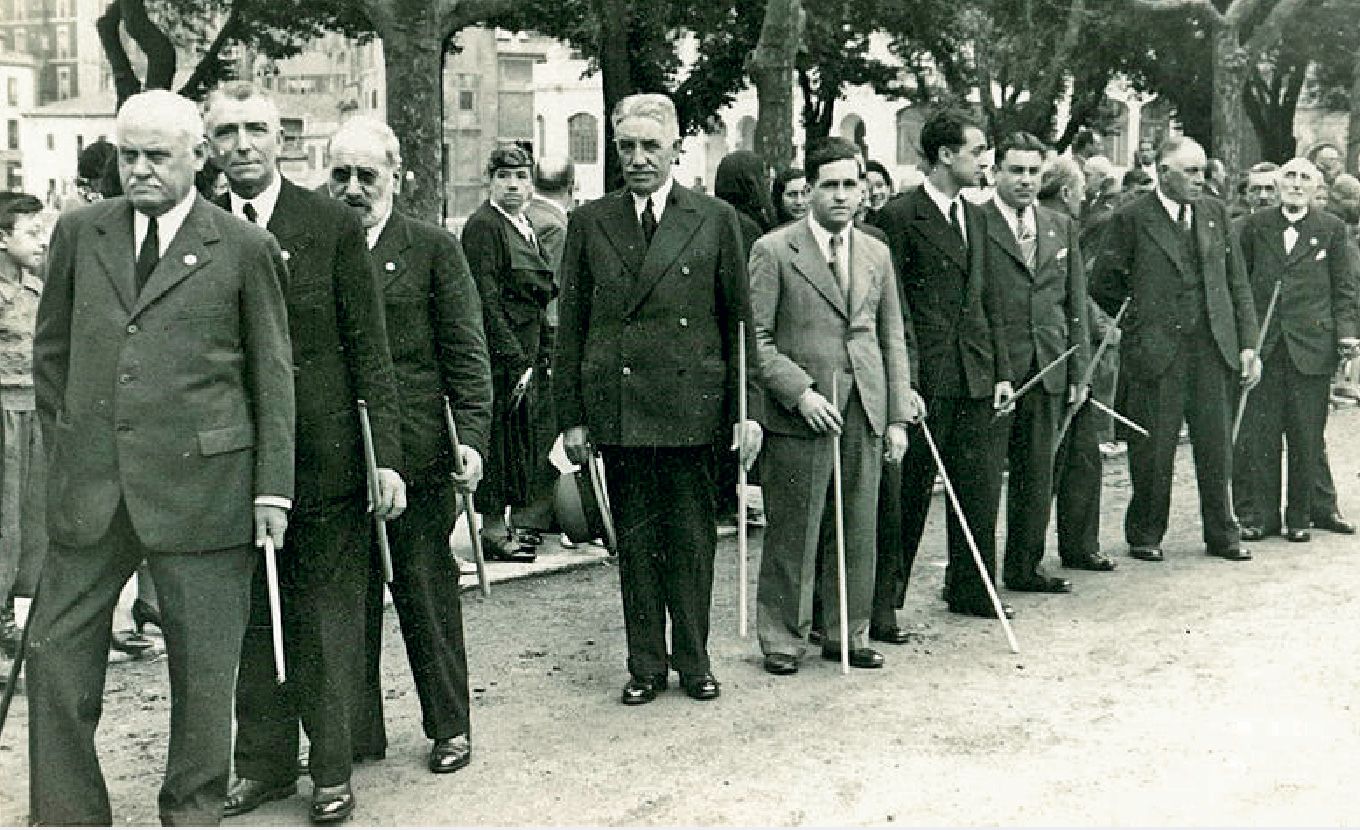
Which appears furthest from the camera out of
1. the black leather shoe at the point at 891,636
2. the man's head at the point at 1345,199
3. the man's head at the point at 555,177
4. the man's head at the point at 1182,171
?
the man's head at the point at 1345,199

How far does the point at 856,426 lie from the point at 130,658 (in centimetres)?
323

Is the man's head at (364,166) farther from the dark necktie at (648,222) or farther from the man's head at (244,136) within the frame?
the dark necktie at (648,222)

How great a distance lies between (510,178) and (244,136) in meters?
4.03

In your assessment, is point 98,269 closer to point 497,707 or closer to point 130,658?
point 497,707

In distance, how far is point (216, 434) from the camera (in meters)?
4.67

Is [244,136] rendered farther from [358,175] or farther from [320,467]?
[320,467]

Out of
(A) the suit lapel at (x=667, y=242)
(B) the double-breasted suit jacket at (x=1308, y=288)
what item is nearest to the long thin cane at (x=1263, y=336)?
(B) the double-breasted suit jacket at (x=1308, y=288)

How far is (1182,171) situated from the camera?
943cm

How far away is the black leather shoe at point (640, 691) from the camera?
6.59 metres

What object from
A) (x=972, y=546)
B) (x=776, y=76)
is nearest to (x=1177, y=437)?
(x=972, y=546)

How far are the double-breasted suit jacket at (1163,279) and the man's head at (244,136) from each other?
577cm

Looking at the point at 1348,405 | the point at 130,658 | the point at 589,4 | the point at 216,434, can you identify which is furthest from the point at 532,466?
the point at 589,4

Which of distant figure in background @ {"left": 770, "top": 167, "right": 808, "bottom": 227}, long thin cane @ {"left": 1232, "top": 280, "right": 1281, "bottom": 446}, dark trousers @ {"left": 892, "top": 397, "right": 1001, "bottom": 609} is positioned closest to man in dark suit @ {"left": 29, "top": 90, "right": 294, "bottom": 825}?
dark trousers @ {"left": 892, "top": 397, "right": 1001, "bottom": 609}

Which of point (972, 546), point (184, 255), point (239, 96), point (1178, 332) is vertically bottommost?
point (972, 546)
